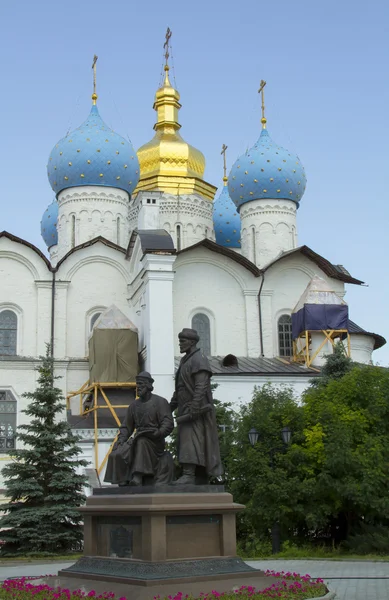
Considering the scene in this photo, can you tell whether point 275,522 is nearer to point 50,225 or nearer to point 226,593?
point 226,593

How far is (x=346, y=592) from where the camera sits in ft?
31.2

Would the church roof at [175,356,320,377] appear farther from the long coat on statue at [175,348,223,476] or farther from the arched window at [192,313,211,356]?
the long coat on statue at [175,348,223,476]

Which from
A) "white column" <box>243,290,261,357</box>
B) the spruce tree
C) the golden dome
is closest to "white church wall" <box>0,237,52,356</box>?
"white column" <box>243,290,261,357</box>

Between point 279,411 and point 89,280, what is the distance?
1228cm

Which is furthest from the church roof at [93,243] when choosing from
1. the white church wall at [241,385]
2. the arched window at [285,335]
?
the white church wall at [241,385]

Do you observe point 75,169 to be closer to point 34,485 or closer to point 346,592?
point 34,485

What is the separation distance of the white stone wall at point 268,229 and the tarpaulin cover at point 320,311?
357 cm

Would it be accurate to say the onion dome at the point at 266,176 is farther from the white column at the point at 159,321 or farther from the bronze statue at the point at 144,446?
the bronze statue at the point at 144,446

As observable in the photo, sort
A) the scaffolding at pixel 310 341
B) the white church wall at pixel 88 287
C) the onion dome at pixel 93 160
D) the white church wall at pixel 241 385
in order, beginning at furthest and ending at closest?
1. the onion dome at pixel 93 160
2. the white church wall at pixel 88 287
3. the scaffolding at pixel 310 341
4. the white church wall at pixel 241 385

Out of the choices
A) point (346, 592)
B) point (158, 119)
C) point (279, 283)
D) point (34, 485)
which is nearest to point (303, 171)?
point (279, 283)

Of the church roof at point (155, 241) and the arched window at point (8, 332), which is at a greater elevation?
the church roof at point (155, 241)

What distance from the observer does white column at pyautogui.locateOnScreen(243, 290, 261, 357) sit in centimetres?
2684

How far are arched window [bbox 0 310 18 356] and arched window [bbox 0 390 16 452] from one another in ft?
4.17

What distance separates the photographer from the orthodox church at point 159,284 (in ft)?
80.7
